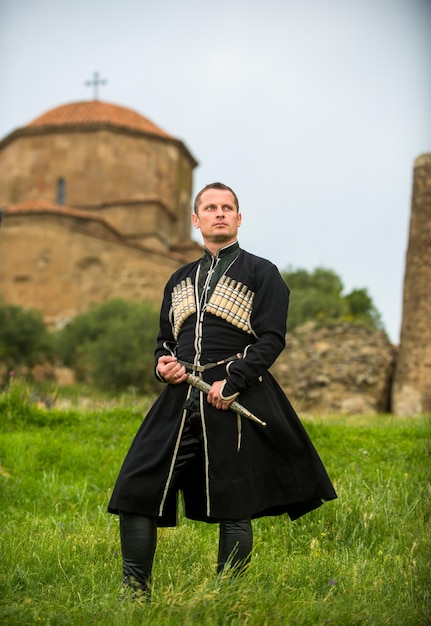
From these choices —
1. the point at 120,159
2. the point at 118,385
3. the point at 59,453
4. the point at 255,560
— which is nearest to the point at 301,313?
the point at 118,385

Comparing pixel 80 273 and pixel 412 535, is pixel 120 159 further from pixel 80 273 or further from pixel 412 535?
pixel 412 535

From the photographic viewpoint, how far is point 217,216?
12.2 feet

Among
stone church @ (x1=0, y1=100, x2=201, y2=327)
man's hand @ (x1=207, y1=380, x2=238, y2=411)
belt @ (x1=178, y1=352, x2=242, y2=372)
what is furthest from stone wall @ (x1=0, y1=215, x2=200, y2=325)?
man's hand @ (x1=207, y1=380, x2=238, y2=411)

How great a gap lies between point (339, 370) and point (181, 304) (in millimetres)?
13556

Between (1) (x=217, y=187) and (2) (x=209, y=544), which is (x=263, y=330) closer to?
(1) (x=217, y=187)

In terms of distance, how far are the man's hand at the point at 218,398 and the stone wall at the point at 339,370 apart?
525 inches

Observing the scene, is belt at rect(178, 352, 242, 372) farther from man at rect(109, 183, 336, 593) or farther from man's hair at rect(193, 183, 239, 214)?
man's hair at rect(193, 183, 239, 214)

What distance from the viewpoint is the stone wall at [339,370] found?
16.8 m

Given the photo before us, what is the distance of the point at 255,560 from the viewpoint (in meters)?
4.05

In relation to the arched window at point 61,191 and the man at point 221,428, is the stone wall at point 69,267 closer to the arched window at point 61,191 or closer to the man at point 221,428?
the arched window at point 61,191

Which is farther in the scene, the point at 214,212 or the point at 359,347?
the point at 359,347

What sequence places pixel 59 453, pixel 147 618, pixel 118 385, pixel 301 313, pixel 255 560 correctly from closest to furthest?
pixel 147 618, pixel 255 560, pixel 59 453, pixel 118 385, pixel 301 313

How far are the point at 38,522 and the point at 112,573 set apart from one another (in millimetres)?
1398

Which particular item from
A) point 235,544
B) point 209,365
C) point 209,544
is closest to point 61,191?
point 209,544
